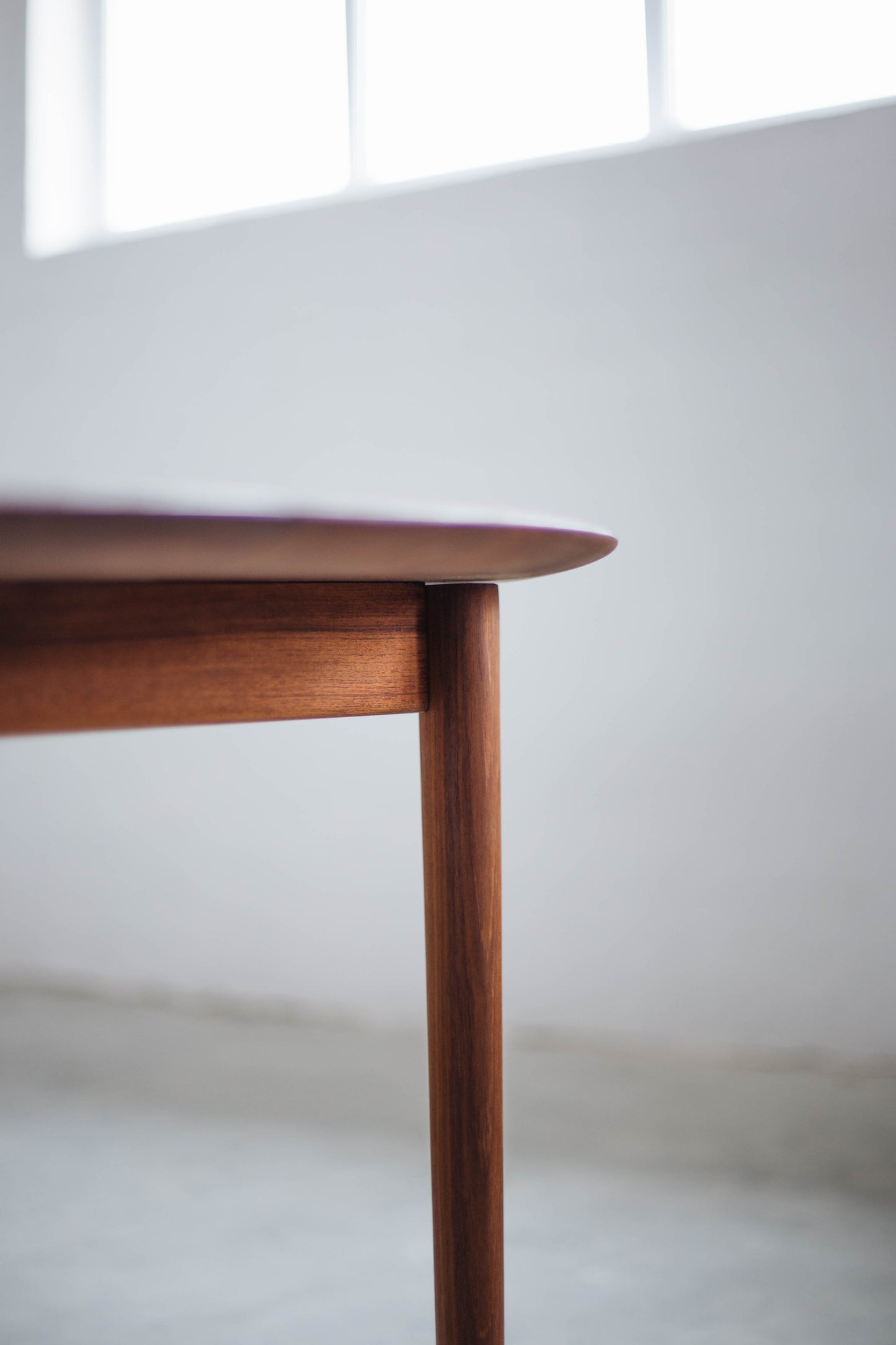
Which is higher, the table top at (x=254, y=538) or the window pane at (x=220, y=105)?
the window pane at (x=220, y=105)

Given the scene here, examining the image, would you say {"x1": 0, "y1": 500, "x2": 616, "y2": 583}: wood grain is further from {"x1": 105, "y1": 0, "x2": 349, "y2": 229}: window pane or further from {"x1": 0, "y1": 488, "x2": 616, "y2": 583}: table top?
{"x1": 105, "y1": 0, "x2": 349, "y2": 229}: window pane

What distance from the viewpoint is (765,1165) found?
129cm

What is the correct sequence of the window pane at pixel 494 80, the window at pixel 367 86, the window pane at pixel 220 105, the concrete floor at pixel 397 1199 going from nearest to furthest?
1. the concrete floor at pixel 397 1199
2. the window at pixel 367 86
3. the window pane at pixel 494 80
4. the window pane at pixel 220 105

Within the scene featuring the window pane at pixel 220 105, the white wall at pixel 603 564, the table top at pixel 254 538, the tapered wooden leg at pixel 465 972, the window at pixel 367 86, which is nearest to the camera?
the table top at pixel 254 538

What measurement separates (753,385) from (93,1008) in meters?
1.73

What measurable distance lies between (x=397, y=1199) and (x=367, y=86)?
1918 millimetres

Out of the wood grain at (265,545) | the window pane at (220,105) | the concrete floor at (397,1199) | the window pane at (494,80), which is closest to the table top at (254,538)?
the wood grain at (265,545)

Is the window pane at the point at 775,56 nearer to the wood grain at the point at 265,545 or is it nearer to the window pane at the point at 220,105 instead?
the window pane at the point at 220,105

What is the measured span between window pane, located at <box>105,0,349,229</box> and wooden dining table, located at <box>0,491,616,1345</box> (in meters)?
1.82

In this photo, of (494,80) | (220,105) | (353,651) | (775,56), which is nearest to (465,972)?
(353,651)

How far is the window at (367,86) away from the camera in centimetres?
169

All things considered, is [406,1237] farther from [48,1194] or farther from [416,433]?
[416,433]

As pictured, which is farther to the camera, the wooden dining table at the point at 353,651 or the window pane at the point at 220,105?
the window pane at the point at 220,105

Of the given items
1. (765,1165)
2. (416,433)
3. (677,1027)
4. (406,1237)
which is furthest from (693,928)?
(416,433)
